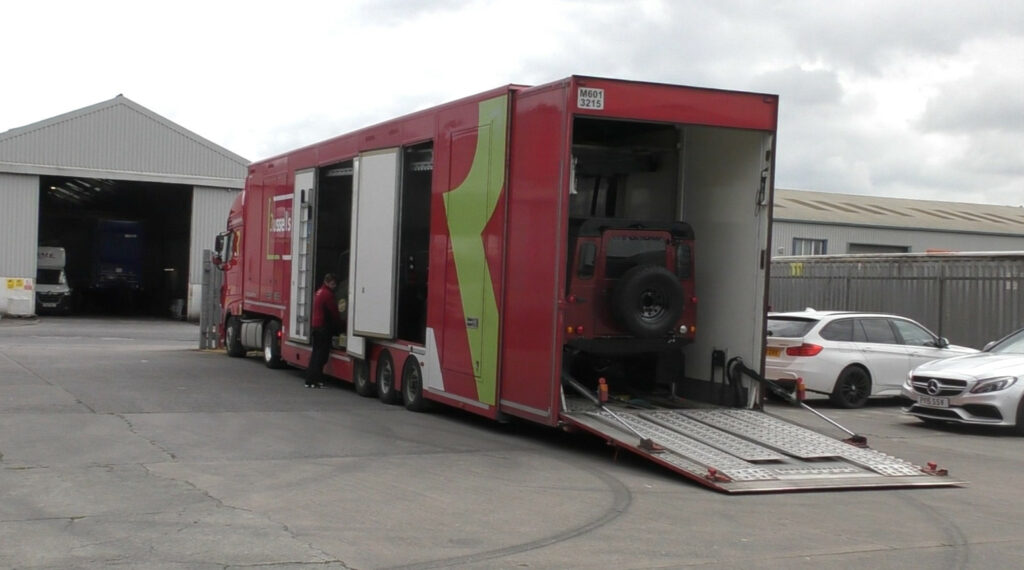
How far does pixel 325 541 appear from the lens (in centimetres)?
758

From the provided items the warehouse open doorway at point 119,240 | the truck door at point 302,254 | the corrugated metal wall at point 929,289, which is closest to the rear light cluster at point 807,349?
the corrugated metal wall at point 929,289

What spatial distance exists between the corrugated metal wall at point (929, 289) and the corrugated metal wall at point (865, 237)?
49.1ft

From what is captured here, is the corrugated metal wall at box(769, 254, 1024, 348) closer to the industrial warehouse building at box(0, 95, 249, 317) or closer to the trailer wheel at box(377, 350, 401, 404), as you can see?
the trailer wheel at box(377, 350, 401, 404)

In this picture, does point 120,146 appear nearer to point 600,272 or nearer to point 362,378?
point 362,378

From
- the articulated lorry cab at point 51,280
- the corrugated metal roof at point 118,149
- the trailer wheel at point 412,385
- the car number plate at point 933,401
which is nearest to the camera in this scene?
the trailer wheel at point 412,385

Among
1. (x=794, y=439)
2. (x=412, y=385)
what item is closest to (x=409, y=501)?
(x=794, y=439)

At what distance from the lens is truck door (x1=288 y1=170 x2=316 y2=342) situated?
18.4 meters

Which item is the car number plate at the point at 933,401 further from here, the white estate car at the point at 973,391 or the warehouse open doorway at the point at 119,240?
the warehouse open doorway at the point at 119,240

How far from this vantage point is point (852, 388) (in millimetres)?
17875

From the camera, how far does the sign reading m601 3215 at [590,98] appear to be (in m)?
11.2

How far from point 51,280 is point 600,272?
3738cm

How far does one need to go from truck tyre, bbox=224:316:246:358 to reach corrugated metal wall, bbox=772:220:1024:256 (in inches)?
862

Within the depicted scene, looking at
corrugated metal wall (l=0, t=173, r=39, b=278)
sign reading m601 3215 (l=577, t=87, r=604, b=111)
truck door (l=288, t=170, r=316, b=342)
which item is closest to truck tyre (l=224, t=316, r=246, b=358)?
truck door (l=288, t=170, r=316, b=342)

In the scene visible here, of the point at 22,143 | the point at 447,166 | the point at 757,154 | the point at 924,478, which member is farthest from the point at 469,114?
the point at 22,143
